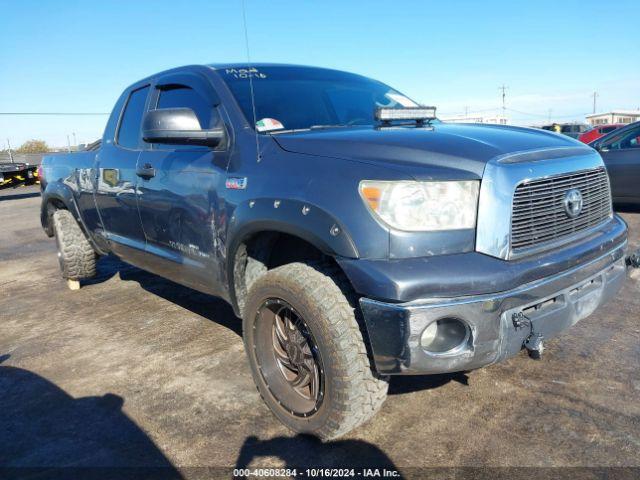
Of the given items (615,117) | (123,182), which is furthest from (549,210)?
(615,117)

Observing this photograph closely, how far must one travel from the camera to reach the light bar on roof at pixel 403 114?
2.81 metres

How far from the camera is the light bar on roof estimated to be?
111 inches

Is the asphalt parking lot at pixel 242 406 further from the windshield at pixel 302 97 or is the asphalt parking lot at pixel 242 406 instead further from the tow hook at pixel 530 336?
the windshield at pixel 302 97

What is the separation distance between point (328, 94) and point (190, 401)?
211 cm

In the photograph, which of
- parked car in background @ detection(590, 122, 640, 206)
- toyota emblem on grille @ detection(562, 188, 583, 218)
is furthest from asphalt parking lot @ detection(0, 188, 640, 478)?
parked car in background @ detection(590, 122, 640, 206)

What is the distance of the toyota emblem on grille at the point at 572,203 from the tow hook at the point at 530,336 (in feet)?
1.99

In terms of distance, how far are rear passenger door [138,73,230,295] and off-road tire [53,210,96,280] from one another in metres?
1.83

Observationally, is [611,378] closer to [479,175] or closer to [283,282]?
[479,175]

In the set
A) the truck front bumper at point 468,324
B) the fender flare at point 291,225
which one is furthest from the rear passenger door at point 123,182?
the truck front bumper at point 468,324

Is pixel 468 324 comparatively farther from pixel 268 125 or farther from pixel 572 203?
pixel 268 125

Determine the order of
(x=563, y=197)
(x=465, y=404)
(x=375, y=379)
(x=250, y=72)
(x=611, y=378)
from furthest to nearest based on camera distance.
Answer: (x=250, y=72)
(x=611, y=378)
(x=465, y=404)
(x=563, y=197)
(x=375, y=379)

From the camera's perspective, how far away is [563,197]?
237 cm

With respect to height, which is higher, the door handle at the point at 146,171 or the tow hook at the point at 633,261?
the door handle at the point at 146,171

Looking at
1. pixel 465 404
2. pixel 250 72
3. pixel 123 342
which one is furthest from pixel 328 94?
pixel 123 342
